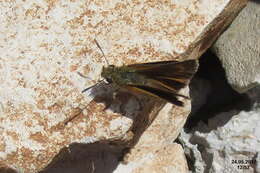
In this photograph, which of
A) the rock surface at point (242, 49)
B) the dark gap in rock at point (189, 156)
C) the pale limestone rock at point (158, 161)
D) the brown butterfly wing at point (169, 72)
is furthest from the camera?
the dark gap in rock at point (189, 156)

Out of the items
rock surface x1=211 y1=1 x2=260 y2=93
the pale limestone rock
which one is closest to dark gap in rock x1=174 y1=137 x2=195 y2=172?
the pale limestone rock

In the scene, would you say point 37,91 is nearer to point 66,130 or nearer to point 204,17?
point 66,130

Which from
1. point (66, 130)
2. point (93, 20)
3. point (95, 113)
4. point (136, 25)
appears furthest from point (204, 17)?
point (66, 130)

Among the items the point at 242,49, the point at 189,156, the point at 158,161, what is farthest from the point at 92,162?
the point at 242,49

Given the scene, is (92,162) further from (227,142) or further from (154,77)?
(227,142)

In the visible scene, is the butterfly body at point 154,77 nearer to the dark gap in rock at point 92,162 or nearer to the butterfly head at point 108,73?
the butterfly head at point 108,73

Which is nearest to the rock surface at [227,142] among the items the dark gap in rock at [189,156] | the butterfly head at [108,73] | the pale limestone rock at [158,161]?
the dark gap in rock at [189,156]
